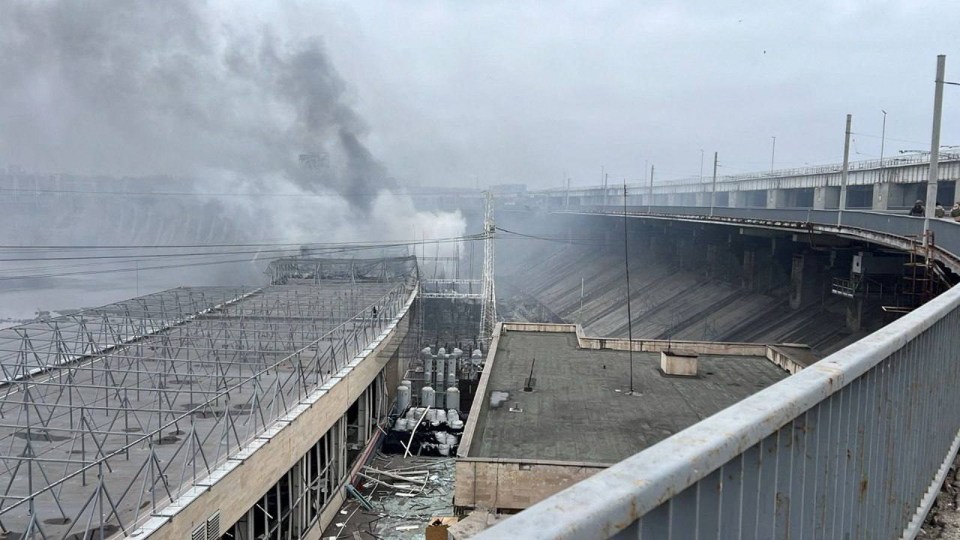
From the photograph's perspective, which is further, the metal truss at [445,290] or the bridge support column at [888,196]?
the metal truss at [445,290]

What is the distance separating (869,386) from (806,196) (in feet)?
135

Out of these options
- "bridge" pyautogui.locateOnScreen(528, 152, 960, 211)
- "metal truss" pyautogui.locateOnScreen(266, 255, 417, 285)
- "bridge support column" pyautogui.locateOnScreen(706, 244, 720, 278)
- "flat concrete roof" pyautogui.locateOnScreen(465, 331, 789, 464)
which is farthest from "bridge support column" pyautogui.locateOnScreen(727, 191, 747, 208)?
"flat concrete roof" pyautogui.locateOnScreen(465, 331, 789, 464)

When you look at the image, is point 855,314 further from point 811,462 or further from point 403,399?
point 811,462

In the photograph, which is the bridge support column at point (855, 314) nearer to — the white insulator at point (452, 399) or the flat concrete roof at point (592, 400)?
the flat concrete roof at point (592, 400)

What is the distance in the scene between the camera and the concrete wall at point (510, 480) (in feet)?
35.6

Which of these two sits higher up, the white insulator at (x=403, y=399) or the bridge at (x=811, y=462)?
the bridge at (x=811, y=462)

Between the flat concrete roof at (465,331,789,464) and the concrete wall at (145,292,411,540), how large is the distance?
3074mm

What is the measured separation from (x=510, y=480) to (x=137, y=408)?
638 centimetres

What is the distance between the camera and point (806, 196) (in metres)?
40.2

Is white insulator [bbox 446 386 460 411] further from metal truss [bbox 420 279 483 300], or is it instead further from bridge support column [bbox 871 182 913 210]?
bridge support column [bbox 871 182 913 210]

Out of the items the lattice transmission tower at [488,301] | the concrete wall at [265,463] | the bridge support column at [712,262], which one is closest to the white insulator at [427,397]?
the concrete wall at [265,463]

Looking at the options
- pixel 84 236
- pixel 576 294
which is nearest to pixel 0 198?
pixel 84 236

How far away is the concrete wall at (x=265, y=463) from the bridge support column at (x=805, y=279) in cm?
1693

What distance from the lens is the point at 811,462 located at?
7.33 feet
